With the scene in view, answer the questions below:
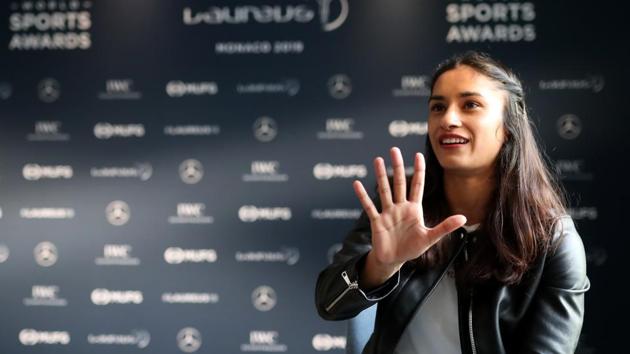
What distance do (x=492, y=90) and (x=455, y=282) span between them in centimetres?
45

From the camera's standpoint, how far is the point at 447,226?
1072 millimetres

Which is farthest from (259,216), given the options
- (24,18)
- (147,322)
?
(24,18)

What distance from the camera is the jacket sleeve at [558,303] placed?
3.73 feet

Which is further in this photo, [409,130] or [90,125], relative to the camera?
[90,125]

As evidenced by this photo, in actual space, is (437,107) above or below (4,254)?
above

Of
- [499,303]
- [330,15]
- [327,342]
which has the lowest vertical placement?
[327,342]

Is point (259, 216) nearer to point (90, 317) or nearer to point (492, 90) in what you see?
point (90, 317)

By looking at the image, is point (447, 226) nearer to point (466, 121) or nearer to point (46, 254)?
point (466, 121)

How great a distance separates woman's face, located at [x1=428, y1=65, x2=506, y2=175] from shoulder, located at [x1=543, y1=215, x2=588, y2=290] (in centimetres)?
23

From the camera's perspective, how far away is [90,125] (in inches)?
116

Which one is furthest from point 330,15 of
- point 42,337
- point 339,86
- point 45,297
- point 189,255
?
point 42,337

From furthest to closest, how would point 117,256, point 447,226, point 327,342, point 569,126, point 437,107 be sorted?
point 117,256 → point 327,342 → point 569,126 → point 437,107 → point 447,226

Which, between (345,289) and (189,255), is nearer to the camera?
(345,289)

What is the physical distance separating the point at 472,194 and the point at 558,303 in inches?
12.3
